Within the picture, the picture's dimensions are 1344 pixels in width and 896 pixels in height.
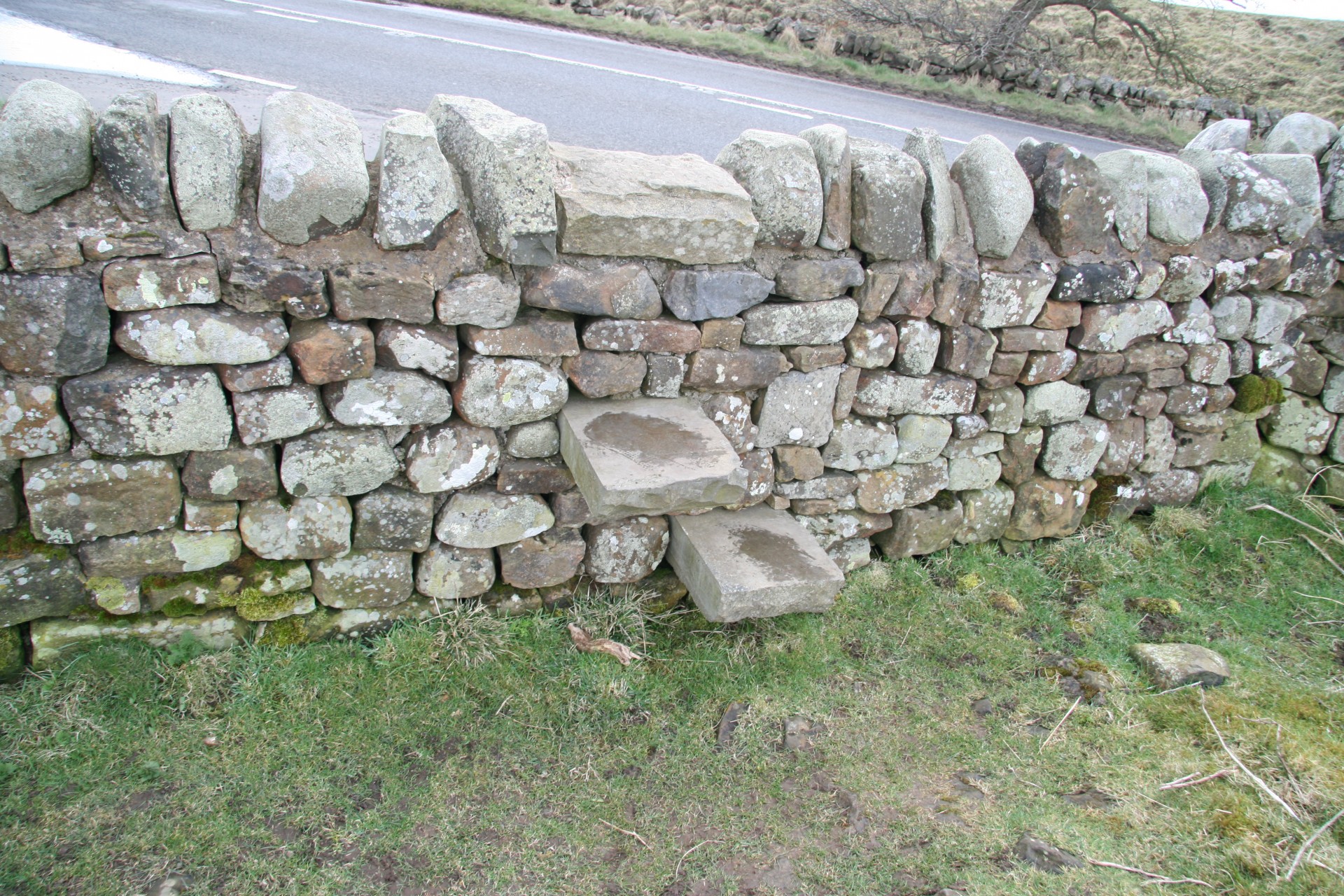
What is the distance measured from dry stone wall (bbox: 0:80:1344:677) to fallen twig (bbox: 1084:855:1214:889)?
130 cm

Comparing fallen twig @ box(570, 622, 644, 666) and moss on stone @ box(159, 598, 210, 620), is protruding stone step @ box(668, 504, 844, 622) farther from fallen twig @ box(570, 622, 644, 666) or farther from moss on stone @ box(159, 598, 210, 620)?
moss on stone @ box(159, 598, 210, 620)

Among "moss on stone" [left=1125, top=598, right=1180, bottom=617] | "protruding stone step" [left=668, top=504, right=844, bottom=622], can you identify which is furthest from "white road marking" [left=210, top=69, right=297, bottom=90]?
"moss on stone" [left=1125, top=598, right=1180, bottom=617]

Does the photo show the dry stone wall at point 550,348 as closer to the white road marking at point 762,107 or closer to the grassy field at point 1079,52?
the white road marking at point 762,107

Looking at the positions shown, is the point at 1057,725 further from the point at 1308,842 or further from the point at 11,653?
the point at 11,653

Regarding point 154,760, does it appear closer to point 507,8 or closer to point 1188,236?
point 1188,236

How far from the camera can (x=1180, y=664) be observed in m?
3.63

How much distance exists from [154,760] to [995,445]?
12.8 ft

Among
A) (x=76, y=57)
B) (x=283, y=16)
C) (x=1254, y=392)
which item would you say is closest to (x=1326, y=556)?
(x=1254, y=392)

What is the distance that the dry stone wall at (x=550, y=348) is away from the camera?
8.70 feet

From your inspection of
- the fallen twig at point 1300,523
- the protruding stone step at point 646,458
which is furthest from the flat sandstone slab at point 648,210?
the fallen twig at point 1300,523

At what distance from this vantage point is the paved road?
536cm

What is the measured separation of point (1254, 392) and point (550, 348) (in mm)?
4179

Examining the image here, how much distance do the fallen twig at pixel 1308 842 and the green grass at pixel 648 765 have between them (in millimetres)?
30

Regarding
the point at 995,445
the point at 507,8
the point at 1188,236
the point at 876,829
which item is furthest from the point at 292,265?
the point at 507,8
